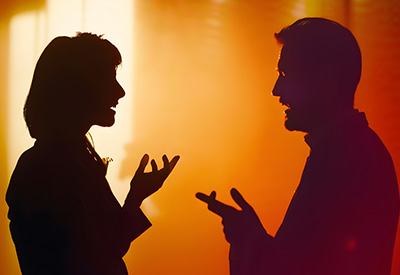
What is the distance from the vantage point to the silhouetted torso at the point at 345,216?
0.96 meters

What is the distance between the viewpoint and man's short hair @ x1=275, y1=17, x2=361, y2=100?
1.07 metres

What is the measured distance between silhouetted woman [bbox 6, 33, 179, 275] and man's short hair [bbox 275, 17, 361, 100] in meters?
0.52

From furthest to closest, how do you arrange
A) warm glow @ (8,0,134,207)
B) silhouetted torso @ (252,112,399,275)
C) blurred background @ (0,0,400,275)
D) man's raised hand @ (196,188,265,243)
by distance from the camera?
warm glow @ (8,0,134,207) → blurred background @ (0,0,400,275) → man's raised hand @ (196,188,265,243) → silhouetted torso @ (252,112,399,275)

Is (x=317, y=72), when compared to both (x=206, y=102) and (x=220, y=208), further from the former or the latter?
(x=206, y=102)

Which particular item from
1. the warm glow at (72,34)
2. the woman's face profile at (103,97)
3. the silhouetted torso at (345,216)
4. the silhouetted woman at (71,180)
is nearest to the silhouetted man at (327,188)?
the silhouetted torso at (345,216)

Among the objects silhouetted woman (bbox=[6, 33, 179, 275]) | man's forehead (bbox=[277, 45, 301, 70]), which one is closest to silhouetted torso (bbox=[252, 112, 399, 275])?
man's forehead (bbox=[277, 45, 301, 70])

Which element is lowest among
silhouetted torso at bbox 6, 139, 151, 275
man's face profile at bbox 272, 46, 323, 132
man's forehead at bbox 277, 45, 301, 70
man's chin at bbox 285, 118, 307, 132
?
silhouetted torso at bbox 6, 139, 151, 275

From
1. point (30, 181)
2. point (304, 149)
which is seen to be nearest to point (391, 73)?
point (304, 149)

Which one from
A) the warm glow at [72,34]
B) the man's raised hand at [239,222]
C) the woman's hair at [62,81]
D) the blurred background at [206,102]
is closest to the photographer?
the man's raised hand at [239,222]

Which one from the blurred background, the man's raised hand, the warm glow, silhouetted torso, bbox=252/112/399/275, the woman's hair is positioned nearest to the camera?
silhouetted torso, bbox=252/112/399/275

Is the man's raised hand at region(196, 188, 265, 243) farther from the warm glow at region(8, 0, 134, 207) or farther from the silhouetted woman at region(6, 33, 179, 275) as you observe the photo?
the warm glow at region(8, 0, 134, 207)

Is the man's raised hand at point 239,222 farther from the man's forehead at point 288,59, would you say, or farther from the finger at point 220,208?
the man's forehead at point 288,59

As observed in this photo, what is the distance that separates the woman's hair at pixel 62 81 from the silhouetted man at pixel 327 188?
505mm

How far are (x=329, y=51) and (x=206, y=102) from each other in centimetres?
132
